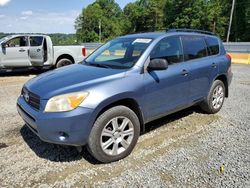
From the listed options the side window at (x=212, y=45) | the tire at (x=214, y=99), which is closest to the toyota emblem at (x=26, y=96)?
the tire at (x=214, y=99)

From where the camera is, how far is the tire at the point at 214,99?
5.59 m

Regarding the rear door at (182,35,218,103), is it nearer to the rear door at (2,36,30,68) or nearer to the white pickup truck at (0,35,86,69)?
the white pickup truck at (0,35,86,69)

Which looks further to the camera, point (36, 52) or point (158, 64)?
point (36, 52)

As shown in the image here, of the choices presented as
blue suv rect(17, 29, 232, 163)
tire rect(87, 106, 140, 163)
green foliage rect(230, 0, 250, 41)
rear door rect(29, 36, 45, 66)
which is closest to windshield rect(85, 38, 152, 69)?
blue suv rect(17, 29, 232, 163)

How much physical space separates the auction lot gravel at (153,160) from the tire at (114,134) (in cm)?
14

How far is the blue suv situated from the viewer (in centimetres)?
340

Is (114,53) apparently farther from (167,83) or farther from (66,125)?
(66,125)

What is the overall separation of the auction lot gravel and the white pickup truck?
583cm

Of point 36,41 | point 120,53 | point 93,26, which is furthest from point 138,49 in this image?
point 93,26

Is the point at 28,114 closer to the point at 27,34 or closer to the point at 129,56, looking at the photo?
the point at 129,56

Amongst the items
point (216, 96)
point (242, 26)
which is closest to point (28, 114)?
point (216, 96)

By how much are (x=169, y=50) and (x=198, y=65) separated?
2.56 feet

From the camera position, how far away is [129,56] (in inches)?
173

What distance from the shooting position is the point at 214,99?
5.77 meters
